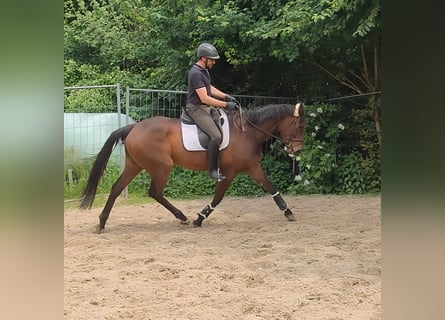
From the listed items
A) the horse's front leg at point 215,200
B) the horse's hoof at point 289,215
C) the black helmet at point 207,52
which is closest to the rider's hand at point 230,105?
the black helmet at point 207,52

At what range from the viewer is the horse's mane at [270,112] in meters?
2.31

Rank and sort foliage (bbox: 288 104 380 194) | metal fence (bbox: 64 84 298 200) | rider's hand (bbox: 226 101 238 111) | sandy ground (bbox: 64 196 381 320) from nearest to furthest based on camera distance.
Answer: sandy ground (bbox: 64 196 381 320), metal fence (bbox: 64 84 298 200), rider's hand (bbox: 226 101 238 111), foliage (bbox: 288 104 380 194)

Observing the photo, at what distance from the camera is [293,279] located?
62.6 inches

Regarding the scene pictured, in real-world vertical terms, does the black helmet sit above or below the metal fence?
above

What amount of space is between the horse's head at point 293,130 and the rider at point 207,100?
0.90ft

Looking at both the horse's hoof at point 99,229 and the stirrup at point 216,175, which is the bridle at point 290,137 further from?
the horse's hoof at point 99,229

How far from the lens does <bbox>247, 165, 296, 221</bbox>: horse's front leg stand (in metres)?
2.31

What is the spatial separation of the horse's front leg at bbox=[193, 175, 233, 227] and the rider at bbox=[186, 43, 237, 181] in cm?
4

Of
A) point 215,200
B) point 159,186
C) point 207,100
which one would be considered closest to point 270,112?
point 207,100

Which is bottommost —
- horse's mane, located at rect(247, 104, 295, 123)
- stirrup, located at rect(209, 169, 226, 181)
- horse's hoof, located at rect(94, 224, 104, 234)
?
horse's hoof, located at rect(94, 224, 104, 234)

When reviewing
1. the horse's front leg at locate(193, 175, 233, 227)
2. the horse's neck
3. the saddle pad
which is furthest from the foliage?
the saddle pad

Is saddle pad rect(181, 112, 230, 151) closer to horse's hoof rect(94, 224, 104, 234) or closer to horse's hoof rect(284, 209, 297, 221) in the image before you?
horse's hoof rect(284, 209, 297, 221)
